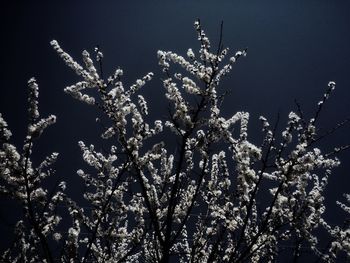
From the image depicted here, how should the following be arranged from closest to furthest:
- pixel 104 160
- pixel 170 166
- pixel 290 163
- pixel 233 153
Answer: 1. pixel 290 163
2. pixel 233 153
3. pixel 170 166
4. pixel 104 160

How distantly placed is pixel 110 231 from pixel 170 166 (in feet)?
6.43

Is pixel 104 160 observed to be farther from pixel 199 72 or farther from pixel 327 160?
pixel 327 160

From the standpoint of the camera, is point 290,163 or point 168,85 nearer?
point 290,163

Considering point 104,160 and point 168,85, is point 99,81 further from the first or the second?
point 104,160

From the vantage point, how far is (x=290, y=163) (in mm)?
5191

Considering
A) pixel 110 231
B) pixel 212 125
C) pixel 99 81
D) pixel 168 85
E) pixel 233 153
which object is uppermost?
pixel 168 85

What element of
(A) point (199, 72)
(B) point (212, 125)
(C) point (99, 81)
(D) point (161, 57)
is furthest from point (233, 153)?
(C) point (99, 81)

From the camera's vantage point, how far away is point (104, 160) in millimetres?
8000

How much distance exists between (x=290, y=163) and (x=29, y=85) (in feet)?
12.6

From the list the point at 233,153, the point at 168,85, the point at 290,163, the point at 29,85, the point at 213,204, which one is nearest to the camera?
the point at 29,85

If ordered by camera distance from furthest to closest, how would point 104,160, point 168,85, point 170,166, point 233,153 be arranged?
point 104,160 < point 170,166 < point 168,85 < point 233,153

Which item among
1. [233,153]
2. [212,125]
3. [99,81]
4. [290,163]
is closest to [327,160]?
[290,163]

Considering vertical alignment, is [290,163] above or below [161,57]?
below

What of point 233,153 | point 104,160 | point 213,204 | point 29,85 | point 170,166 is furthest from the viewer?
point 104,160
